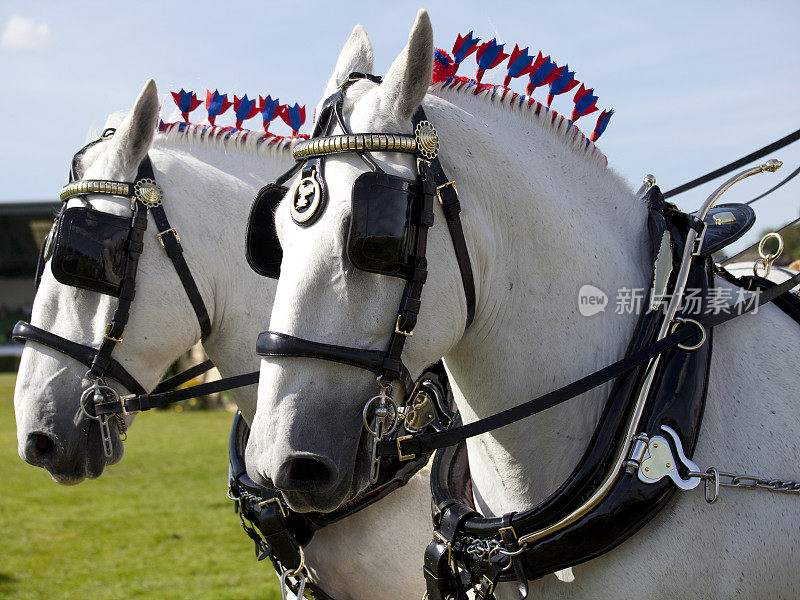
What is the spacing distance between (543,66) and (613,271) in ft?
2.13

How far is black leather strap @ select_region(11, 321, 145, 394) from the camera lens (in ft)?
8.66

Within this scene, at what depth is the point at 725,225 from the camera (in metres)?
2.15

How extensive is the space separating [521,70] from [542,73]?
0.20 ft

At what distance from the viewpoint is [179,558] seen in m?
6.71

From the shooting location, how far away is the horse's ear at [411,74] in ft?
5.31

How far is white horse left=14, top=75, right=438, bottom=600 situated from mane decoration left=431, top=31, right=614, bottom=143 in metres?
1.17

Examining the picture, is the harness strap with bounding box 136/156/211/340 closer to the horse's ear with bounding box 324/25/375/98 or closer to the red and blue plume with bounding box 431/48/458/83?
the horse's ear with bounding box 324/25/375/98

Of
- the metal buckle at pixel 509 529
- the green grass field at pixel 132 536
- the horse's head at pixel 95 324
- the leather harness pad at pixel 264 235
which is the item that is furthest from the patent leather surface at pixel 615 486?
the green grass field at pixel 132 536

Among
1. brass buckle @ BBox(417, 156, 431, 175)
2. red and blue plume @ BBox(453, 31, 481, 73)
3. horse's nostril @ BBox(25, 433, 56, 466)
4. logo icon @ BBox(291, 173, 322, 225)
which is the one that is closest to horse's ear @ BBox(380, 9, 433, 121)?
brass buckle @ BBox(417, 156, 431, 175)

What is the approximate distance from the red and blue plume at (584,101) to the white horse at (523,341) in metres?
0.20

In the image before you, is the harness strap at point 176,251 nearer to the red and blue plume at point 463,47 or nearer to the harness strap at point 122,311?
the harness strap at point 122,311

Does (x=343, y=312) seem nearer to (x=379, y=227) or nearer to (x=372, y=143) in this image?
(x=379, y=227)

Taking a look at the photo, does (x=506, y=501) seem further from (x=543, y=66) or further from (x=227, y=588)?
(x=227, y=588)

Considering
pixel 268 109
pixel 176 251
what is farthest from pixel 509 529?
pixel 268 109
